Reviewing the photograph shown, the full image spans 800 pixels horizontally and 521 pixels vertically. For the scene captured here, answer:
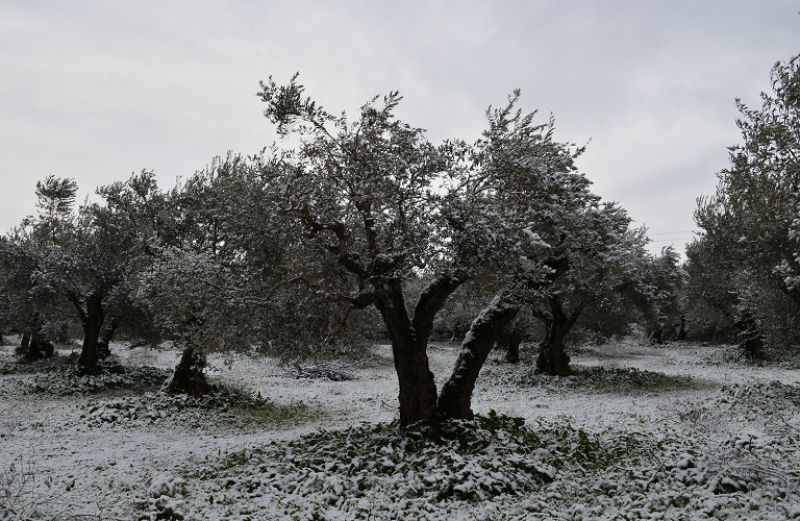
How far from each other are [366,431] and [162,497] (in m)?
6.02

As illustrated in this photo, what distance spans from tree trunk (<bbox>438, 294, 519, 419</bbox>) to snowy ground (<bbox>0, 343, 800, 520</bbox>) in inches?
112

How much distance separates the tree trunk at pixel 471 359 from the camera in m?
15.1

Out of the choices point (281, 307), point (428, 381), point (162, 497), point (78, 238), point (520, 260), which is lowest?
point (162, 497)

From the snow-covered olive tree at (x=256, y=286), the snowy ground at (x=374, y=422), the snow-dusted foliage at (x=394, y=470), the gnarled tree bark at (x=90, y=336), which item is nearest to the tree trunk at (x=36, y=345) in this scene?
the snowy ground at (x=374, y=422)

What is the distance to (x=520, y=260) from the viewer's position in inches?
446

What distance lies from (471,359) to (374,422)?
17.3 feet

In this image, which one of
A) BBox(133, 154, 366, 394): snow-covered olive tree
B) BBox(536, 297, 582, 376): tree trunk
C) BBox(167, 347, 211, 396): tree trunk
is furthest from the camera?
BBox(536, 297, 582, 376): tree trunk

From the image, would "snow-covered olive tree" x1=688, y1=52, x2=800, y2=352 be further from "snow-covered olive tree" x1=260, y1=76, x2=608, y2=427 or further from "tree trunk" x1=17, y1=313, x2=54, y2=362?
"tree trunk" x1=17, y1=313, x2=54, y2=362

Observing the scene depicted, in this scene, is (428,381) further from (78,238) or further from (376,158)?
(78,238)

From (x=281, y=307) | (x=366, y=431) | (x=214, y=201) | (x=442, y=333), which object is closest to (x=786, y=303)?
(x=366, y=431)

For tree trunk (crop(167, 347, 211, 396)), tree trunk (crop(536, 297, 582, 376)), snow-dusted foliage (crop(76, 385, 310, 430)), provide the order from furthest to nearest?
tree trunk (crop(536, 297, 582, 376)), tree trunk (crop(167, 347, 211, 396)), snow-dusted foliage (crop(76, 385, 310, 430))

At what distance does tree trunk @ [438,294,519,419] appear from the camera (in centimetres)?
1510

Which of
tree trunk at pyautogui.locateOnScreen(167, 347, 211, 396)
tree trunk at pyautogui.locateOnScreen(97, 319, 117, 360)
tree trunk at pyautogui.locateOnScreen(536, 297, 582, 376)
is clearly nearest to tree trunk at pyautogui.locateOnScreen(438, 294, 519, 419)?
tree trunk at pyautogui.locateOnScreen(167, 347, 211, 396)

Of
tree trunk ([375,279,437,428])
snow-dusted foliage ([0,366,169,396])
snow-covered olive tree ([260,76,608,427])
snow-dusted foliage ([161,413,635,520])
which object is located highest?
snow-covered olive tree ([260,76,608,427])
